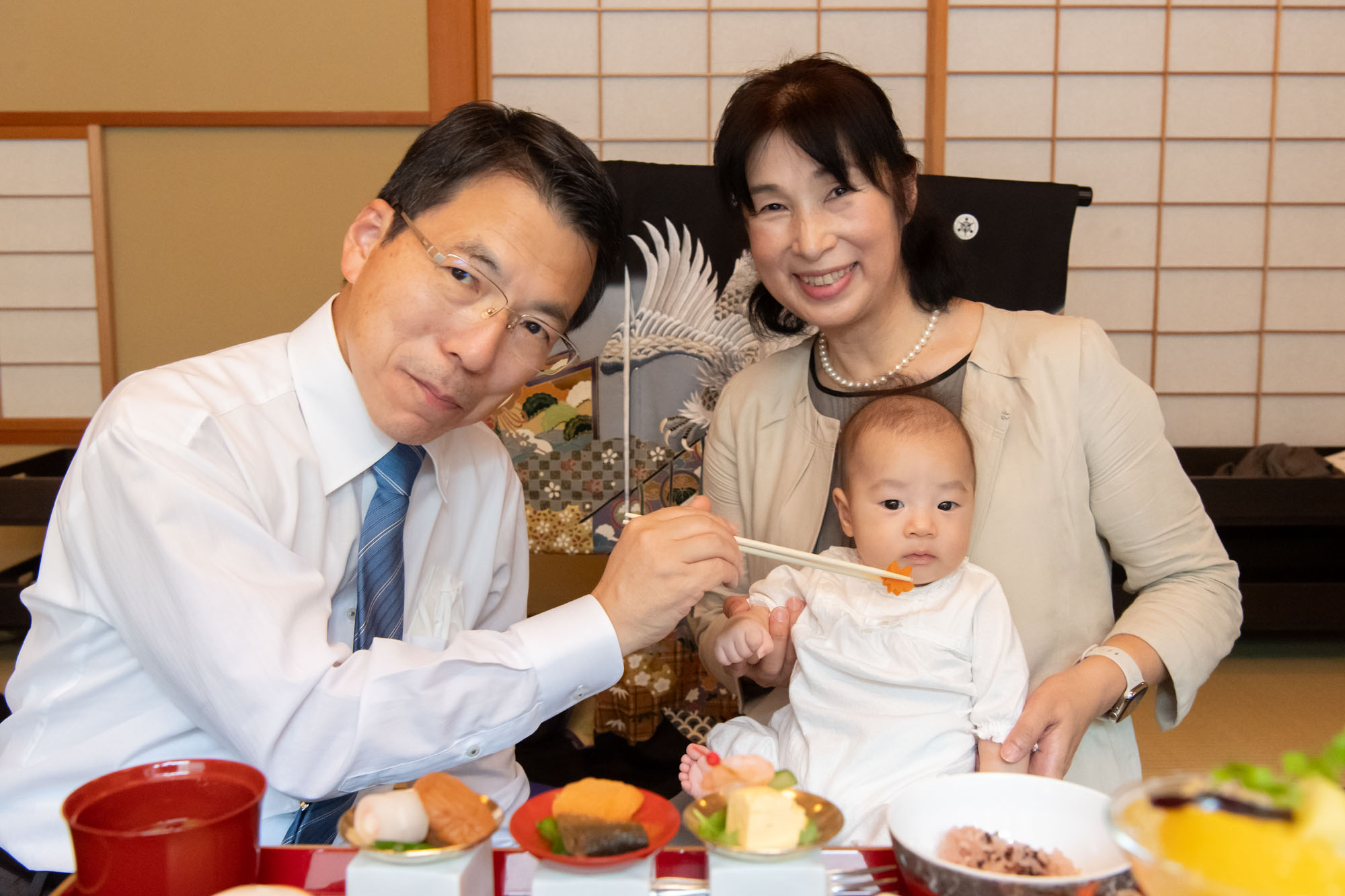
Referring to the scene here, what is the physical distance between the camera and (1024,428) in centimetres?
175

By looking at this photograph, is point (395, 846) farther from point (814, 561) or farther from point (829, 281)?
point (829, 281)

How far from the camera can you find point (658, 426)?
3.07m

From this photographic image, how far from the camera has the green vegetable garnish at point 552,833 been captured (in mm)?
865

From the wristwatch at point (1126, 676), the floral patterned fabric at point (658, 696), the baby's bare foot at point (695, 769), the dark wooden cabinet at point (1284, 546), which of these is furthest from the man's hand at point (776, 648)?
the dark wooden cabinet at point (1284, 546)

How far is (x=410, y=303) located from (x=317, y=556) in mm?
364

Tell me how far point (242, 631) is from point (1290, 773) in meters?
0.97

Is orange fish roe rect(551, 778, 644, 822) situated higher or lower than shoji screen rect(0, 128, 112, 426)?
lower

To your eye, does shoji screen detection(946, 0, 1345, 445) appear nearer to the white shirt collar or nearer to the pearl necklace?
the pearl necklace

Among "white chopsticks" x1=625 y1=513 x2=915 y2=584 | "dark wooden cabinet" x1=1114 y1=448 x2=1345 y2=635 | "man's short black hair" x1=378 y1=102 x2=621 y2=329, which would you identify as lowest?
"dark wooden cabinet" x1=1114 y1=448 x2=1345 y2=635

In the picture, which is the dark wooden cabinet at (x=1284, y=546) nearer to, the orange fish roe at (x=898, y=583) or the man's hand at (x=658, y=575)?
the orange fish roe at (x=898, y=583)

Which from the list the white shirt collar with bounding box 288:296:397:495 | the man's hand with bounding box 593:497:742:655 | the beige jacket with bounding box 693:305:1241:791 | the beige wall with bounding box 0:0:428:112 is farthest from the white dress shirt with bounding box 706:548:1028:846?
the beige wall with bounding box 0:0:428:112

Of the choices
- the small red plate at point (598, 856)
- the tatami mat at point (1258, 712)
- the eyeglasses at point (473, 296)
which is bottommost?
the tatami mat at point (1258, 712)

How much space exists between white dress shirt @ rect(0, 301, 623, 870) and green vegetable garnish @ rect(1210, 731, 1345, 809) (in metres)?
0.69

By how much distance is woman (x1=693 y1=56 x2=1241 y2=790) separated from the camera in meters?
1.67
